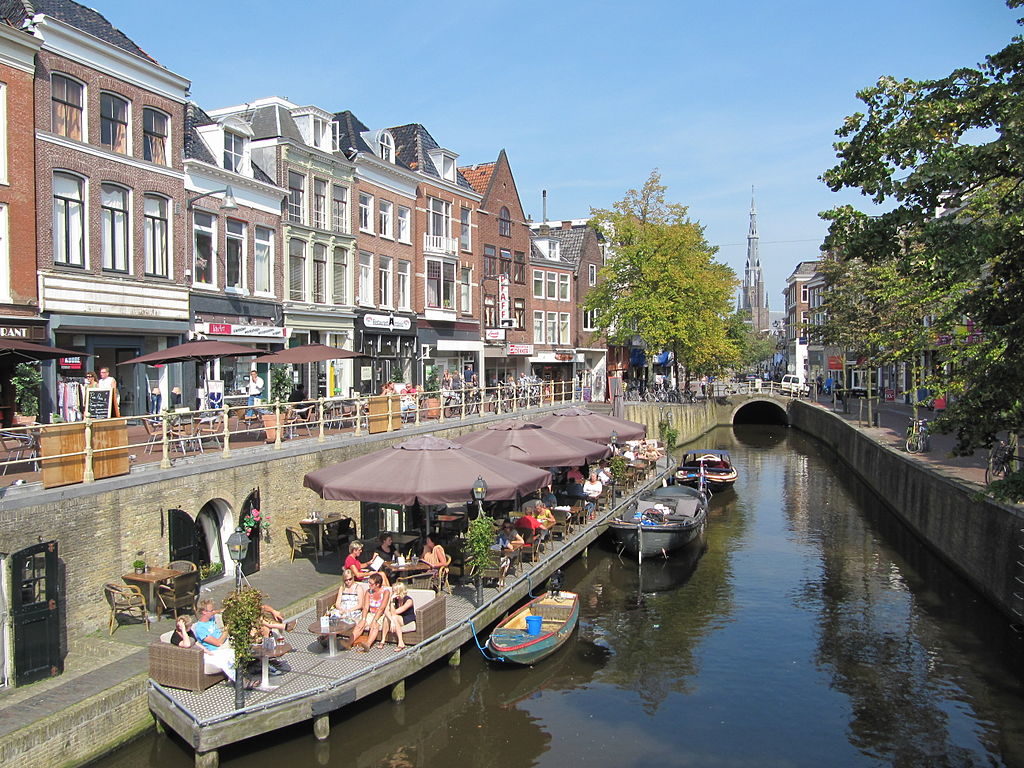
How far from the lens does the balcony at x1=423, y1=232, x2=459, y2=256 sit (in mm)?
39531

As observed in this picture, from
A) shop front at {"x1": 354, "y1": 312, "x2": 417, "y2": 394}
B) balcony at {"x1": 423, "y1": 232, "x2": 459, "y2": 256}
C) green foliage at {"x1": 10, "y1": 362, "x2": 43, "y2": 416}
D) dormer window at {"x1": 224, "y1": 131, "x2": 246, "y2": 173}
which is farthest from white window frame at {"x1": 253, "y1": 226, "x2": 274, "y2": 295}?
balcony at {"x1": 423, "y1": 232, "x2": 459, "y2": 256}

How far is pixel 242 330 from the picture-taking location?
2736 cm

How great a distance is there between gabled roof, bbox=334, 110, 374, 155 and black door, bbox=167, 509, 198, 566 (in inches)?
916

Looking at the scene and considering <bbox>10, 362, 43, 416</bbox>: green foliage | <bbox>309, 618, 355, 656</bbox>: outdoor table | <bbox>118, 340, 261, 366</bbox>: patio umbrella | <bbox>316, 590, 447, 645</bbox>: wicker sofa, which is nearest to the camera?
<bbox>309, 618, 355, 656</bbox>: outdoor table

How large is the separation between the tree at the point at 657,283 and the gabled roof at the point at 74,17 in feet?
106

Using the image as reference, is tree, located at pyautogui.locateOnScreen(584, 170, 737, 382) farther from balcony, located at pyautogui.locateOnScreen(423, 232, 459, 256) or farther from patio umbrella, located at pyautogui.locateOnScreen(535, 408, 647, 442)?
patio umbrella, located at pyautogui.locateOnScreen(535, 408, 647, 442)

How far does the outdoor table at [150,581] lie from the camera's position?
13.2 metres

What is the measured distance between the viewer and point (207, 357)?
18.5m

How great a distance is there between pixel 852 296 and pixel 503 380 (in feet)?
66.6

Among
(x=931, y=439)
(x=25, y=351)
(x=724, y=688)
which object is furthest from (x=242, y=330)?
(x=931, y=439)

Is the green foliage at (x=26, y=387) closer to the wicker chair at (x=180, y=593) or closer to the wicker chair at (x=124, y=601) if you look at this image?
the wicker chair at (x=124, y=601)

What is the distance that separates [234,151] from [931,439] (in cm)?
2902

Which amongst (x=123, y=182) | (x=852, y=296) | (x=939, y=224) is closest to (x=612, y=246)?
(x=852, y=296)

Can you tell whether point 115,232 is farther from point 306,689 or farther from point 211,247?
point 306,689
